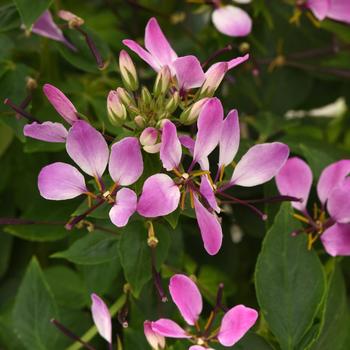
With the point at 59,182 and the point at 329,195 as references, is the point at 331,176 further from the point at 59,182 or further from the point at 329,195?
the point at 59,182

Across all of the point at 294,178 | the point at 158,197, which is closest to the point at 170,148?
the point at 158,197

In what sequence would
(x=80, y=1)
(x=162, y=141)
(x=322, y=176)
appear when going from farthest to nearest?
(x=80, y=1)
(x=322, y=176)
(x=162, y=141)

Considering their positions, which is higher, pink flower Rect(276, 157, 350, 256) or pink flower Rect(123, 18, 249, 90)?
pink flower Rect(123, 18, 249, 90)

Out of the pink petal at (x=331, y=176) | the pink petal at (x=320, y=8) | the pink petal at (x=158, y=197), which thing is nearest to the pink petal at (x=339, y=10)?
the pink petal at (x=320, y=8)

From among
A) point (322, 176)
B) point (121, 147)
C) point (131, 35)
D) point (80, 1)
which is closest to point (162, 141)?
point (121, 147)

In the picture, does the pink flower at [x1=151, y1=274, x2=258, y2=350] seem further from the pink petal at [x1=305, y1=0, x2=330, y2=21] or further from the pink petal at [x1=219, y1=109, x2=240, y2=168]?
the pink petal at [x1=305, y1=0, x2=330, y2=21]

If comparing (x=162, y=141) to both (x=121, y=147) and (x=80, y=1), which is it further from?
(x=80, y=1)

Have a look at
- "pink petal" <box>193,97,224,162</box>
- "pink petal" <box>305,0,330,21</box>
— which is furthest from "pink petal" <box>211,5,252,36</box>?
"pink petal" <box>193,97,224,162</box>
